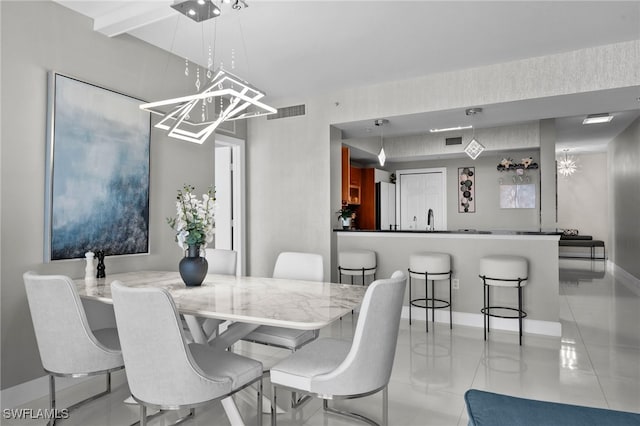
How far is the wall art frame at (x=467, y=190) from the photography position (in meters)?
7.90

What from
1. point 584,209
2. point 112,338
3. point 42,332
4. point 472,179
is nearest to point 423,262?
point 112,338

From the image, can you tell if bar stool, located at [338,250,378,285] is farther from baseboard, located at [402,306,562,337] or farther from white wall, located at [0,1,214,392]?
white wall, located at [0,1,214,392]

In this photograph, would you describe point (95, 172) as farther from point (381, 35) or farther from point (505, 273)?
point (505, 273)

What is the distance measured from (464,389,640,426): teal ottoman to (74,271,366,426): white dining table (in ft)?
2.47

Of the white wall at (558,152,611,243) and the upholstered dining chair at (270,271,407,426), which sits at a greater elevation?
the white wall at (558,152,611,243)

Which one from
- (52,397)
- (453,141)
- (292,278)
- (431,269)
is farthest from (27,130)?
(453,141)

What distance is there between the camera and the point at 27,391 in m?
2.72

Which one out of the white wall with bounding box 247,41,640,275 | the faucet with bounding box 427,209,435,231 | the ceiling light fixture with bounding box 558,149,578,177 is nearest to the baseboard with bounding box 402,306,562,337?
the white wall with bounding box 247,41,640,275

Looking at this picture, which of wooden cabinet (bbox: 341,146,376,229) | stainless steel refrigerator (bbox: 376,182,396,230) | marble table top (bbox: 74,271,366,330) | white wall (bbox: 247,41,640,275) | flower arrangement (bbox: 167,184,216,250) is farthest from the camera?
stainless steel refrigerator (bbox: 376,182,396,230)

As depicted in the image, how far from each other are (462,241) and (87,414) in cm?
395

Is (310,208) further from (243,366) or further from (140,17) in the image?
(243,366)

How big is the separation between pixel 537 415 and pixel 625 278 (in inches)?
316

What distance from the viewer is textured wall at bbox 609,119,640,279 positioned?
6469 millimetres

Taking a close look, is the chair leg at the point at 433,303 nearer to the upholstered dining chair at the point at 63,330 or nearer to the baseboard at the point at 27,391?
the upholstered dining chair at the point at 63,330
